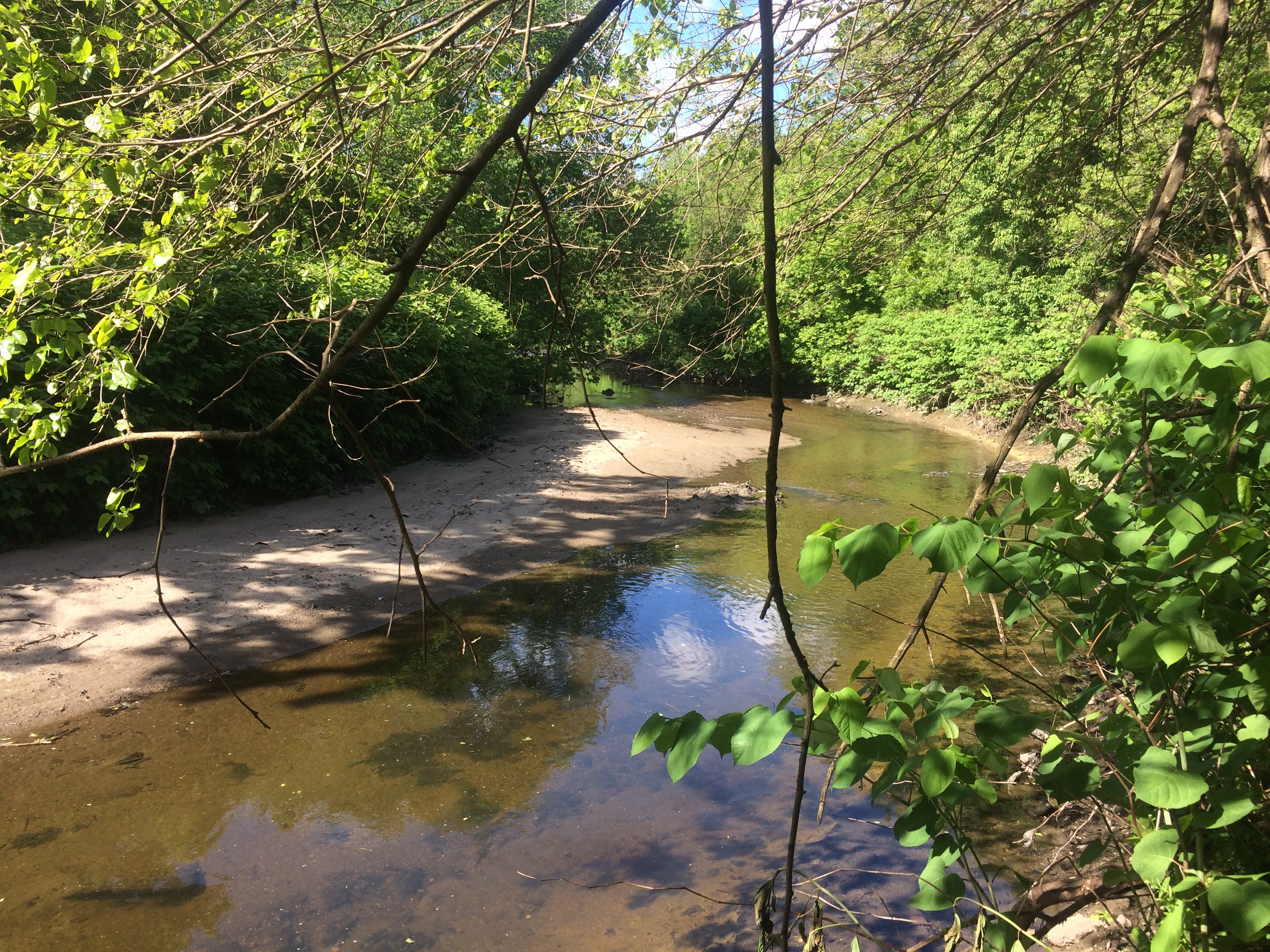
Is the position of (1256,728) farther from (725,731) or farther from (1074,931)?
(1074,931)

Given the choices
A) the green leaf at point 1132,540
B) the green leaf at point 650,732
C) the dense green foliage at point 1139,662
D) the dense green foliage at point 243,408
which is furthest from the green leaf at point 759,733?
the dense green foliage at point 243,408

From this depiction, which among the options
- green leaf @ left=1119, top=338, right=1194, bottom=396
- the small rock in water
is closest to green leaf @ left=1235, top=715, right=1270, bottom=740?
green leaf @ left=1119, top=338, right=1194, bottom=396

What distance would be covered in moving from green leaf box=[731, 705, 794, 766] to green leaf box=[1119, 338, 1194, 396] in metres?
0.75

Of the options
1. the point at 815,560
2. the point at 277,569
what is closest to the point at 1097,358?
the point at 815,560

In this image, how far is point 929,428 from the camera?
63.6 ft

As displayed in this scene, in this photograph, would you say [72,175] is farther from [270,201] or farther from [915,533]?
[915,533]

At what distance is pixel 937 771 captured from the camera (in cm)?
142

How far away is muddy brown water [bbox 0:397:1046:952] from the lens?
393 cm

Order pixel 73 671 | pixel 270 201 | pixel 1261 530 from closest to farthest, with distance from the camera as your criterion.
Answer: pixel 1261 530, pixel 270 201, pixel 73 671

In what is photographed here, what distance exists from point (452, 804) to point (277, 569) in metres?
4.04

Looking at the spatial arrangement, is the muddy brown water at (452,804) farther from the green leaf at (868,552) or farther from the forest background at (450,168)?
the forest background at (450,168)

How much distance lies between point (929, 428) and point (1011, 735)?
19.0 meters

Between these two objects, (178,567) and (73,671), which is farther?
(178,567)

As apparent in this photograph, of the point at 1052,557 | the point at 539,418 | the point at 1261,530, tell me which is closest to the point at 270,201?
the point at 1052,557
